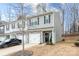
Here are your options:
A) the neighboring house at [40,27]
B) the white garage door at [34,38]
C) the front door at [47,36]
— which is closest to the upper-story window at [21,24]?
the neighboring house at [40,27]

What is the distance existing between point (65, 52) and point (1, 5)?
0.75m

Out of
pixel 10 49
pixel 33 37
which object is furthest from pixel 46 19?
pixel 10 49

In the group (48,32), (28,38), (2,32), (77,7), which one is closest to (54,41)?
(48,32)

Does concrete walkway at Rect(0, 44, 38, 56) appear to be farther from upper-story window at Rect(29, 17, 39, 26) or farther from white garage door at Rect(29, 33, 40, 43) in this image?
upper-story window at Rect(29, 17, 39, 26)

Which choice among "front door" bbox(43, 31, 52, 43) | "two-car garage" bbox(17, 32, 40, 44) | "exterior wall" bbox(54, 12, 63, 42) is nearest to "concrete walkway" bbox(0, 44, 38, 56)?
"two-car garage" bbox(17, 32, 40, 44)

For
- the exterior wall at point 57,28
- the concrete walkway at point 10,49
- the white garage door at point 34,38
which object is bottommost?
the concrete walkway at point 10,49

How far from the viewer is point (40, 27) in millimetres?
1820

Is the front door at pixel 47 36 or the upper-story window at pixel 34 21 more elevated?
the upper-story window at pixel 34 21

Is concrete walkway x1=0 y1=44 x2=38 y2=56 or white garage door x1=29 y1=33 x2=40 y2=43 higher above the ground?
white garage door x1=29 y1=33 x2=40 y2=43

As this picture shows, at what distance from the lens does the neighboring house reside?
5.92ft

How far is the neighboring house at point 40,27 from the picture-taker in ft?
5.92

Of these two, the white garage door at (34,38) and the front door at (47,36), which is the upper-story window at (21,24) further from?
the front door at (47,36)

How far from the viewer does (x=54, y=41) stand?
1825 millimetres

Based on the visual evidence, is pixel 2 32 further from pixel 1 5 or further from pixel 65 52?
pixel 65 52
